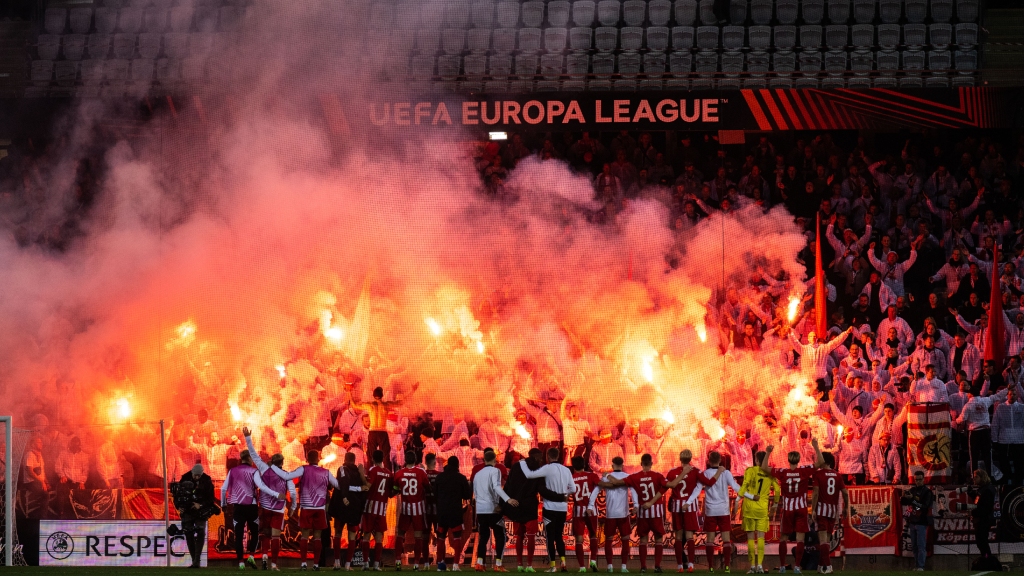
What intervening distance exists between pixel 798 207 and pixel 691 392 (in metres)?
3.01

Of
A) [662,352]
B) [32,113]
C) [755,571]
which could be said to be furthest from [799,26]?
[32,113]

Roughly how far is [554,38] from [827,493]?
28.1ft

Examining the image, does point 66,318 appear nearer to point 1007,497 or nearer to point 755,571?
point 755,571

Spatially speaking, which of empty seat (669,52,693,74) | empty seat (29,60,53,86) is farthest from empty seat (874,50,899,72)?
empty seat (29,60,53,86)

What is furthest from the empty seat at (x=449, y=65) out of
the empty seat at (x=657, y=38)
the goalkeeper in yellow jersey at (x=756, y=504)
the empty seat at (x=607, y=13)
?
the goalkeeper in yellow jersey at (x=756, y=504)

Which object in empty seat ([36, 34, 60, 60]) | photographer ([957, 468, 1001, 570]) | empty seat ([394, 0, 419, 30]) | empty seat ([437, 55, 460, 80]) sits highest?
empty seat ([394, 0, 419, 30])

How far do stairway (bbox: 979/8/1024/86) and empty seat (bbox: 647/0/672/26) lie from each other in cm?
430

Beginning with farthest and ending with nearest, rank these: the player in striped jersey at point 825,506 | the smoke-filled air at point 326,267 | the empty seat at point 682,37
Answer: the empty seat at point 682,37
the smoke-filled air at point 326,267
the player in striped jersey at point 825,506

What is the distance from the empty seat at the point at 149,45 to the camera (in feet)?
49.7

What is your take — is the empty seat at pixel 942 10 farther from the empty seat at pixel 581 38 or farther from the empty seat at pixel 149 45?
the empty seat at pixel 149 45

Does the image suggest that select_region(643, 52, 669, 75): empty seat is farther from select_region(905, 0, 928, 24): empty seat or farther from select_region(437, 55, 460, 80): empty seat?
select_region(905, 0, 928, 24): empty seat

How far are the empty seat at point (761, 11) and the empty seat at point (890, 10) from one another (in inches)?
61.3

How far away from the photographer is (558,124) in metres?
14.5

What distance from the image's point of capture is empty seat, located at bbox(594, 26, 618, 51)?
16.0 metres
